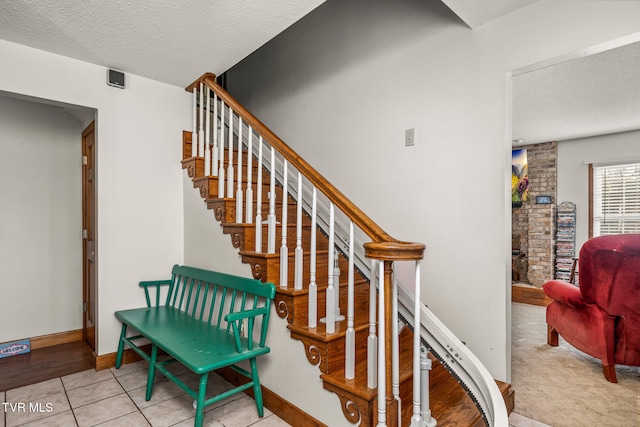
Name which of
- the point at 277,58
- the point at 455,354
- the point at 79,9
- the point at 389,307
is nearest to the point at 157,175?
the point at 79,9

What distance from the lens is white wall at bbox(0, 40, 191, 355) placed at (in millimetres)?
2746

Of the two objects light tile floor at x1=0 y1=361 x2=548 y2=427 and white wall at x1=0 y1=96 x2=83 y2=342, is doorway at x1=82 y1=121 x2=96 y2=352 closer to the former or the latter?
white wall at x1=0 y1=96 x2=83 y2=342

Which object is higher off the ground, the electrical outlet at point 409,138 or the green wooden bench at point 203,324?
the electrical outlet at point 409,138

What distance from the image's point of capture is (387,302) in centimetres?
155

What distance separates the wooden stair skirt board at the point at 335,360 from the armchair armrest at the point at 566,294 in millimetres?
1205

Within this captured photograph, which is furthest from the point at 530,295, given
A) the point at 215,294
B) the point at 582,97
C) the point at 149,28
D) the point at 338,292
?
the point at 149,28

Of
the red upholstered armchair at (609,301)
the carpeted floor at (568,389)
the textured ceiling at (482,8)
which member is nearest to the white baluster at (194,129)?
the textured ceiling at (482,8)

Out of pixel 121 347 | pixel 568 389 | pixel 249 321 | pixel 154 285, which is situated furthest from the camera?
pixel 154 285

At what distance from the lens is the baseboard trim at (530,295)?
17.6 feet

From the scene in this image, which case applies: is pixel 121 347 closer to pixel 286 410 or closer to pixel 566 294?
pixel 286 410

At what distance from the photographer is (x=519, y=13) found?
209 cm

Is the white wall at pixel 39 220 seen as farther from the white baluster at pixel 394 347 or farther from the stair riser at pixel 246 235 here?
the white baluster at pixel 394 347

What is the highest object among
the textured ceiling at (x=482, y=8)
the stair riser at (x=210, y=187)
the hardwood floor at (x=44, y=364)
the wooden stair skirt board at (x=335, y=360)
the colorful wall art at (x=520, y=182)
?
the textured ceiling at (x=482, y=8)

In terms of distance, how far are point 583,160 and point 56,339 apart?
7648 mm
